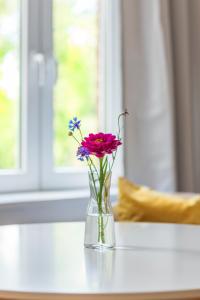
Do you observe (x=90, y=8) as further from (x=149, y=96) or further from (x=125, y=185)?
(x=125, y=185)

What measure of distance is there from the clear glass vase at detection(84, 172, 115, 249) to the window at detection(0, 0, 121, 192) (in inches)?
37.9

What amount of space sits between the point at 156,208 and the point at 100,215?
2.02 ft

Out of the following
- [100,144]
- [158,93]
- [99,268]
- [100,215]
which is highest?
[158,93]

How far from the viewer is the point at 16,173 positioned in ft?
7.50

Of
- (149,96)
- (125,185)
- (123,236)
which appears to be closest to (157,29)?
(149,96)

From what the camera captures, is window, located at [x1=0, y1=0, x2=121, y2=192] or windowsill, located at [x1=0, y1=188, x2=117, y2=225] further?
window, located at [x1=0, y1=0, x2=121, y2=192]

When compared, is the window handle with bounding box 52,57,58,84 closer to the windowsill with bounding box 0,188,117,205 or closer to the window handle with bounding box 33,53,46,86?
the window handle with bounding box 33,53,46,86

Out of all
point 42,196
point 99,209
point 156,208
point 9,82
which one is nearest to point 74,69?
point 9,82

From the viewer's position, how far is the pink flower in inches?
49.8

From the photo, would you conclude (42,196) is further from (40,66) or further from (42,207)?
(40,66)

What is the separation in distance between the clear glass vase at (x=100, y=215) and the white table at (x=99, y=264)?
0.04m

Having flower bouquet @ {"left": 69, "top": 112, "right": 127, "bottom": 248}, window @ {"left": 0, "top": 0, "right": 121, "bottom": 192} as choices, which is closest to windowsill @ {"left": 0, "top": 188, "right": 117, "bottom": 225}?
window @ {"left": 0, "top": 0, "right": 121, "bottom": 192}

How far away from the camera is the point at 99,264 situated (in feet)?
3.90

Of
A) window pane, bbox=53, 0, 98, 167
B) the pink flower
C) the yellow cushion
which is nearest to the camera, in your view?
the pink flower
